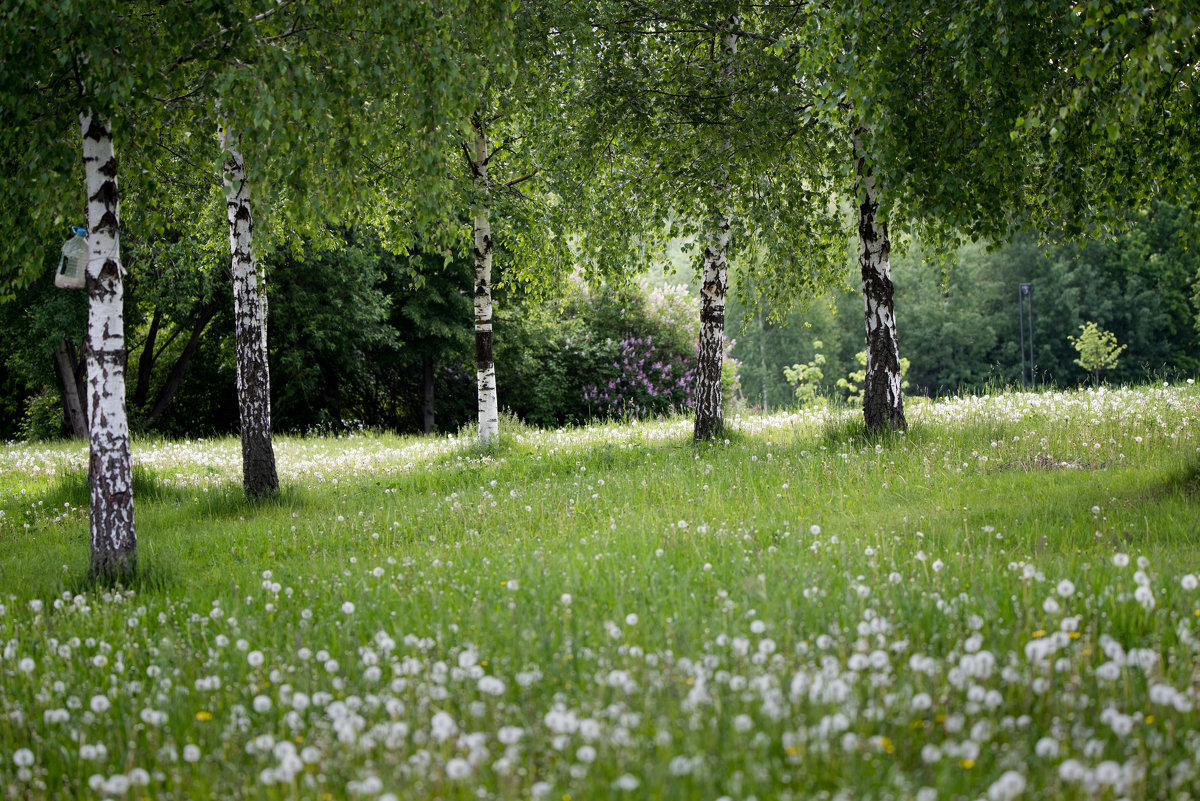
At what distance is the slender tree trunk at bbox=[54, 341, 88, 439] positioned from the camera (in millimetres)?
23719

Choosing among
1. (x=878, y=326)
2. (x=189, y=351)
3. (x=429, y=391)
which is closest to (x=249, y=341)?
(x=878, y=326)

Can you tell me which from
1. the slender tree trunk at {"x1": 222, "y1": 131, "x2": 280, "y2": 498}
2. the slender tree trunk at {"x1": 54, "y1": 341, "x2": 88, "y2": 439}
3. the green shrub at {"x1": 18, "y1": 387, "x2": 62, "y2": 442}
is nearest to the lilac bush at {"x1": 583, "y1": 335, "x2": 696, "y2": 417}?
the slender tree trunk at {"x1": 54, "y1": 341, "x2": 88, "y2": 439}

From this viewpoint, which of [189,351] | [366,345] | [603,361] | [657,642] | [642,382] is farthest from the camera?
[603,361]

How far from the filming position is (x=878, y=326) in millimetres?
10500

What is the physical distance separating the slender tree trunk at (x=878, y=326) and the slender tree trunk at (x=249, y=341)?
7.58m

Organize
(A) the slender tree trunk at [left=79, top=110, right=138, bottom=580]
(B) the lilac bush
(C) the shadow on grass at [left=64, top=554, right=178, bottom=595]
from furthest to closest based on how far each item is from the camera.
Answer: (B) the lilac bush, (A) the slender tree trunk at [left=79, top=110, right=138, bottom=580], (C) the shadow on grass at [left=64, top=554, right=178, bottom=595]

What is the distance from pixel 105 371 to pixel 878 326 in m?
8.68

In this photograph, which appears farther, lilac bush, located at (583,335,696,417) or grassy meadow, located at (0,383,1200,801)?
lilac bush, located at (583,335,696,417)

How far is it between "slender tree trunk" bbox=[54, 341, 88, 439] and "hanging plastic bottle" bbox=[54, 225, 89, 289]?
2047cm

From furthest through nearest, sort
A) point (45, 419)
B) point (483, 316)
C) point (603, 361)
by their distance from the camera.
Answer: point (45, 419) < point (603, 361) < point (483, 316)

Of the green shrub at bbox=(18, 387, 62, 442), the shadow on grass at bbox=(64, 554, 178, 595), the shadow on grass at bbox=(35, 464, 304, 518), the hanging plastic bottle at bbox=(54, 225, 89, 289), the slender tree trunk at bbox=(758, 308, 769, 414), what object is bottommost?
the shadow on grass at bbox=(64, 554, 178, 595)

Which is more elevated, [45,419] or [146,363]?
[146,363]

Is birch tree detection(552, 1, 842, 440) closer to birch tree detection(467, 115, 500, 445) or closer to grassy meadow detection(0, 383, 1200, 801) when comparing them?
birch tree detection(467, 115, 500, 445)

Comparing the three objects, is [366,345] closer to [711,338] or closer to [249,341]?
[711,338]
